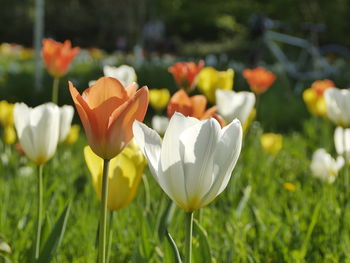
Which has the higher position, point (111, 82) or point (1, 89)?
point (111, 82)

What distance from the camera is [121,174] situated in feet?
3.77

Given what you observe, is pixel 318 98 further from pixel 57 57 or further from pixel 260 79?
pixel 57 57

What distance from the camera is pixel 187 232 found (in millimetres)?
829

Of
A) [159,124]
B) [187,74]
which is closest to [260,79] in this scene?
[159,124]

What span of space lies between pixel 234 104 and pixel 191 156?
916 millimetres

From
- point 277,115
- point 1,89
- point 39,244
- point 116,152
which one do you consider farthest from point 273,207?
point 1,89

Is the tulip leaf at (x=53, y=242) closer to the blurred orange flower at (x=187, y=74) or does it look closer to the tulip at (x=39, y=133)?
the tulip at (x=39, y=133)

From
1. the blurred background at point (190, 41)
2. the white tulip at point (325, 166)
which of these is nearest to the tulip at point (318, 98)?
the white tulip at point (325, 166)

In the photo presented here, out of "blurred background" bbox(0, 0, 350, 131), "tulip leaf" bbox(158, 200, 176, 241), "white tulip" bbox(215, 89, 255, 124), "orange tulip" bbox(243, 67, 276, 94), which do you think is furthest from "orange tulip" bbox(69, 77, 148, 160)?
"blurred background" bbox(0, 0, 350, 131)

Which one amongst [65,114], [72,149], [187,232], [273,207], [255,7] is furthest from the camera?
[255,7]

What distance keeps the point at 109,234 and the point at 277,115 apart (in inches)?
173

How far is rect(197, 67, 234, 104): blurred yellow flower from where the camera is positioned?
2178 mm

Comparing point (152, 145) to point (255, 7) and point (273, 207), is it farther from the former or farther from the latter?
point (255, 7)

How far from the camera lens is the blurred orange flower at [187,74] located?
6.58 feet
